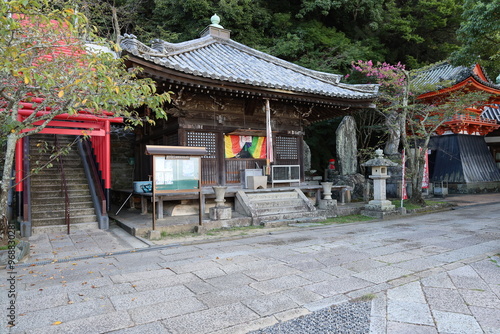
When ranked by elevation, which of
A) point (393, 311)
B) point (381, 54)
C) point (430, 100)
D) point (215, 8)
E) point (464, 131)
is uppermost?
point (215, 8)

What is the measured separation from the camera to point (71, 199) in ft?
29.8

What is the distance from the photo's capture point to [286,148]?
39.4 ft

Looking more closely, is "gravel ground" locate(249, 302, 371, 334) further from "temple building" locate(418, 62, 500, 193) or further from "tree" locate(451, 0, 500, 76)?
"temple building" locate(418, 62, 500, 193)

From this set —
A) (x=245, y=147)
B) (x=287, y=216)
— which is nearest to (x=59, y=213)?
(x=245, y=147)

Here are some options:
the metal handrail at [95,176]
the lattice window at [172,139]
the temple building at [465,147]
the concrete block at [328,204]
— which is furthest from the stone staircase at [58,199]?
the temple building at [465,147]

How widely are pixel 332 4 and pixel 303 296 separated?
67.4ft

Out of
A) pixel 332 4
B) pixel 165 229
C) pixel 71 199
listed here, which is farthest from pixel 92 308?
pixel 332 4

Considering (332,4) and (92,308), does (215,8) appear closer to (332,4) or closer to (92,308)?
(332,4)

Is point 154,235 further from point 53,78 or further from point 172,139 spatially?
point 172,139

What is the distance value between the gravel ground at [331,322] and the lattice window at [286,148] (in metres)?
8.66

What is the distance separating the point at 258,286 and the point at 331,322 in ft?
3.87

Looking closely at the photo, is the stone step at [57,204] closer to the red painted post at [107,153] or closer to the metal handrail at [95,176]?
the metal handrail at [95,176]

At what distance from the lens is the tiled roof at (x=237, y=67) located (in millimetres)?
8422

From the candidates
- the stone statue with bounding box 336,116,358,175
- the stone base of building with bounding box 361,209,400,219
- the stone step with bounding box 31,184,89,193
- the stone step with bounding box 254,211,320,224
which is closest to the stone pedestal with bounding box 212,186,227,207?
the stone step with bounding box 254,211,320,224
